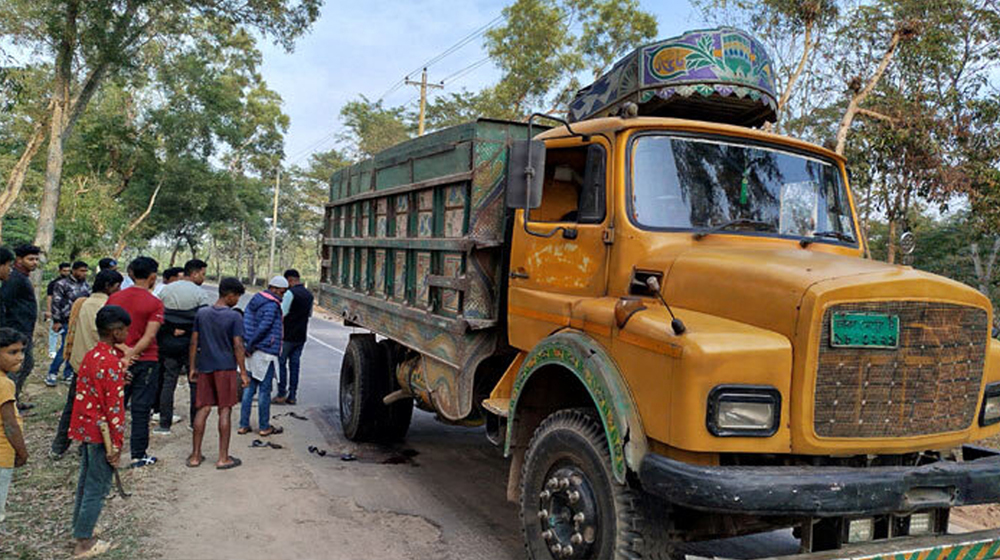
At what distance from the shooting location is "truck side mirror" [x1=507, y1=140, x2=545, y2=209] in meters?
3.69

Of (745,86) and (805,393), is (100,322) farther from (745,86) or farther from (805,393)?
(745,86)

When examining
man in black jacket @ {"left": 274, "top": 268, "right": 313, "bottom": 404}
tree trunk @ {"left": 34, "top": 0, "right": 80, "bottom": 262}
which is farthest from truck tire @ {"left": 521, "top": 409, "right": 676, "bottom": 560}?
tree trunk @ {"left": 34, "top": 0, "right": 80, "bottom": 262}

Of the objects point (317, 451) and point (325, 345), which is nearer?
point (317, 451)

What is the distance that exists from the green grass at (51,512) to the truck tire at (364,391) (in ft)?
6.49

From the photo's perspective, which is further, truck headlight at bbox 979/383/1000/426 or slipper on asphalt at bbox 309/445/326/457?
slipper on asphalt at bbox 309/445/326/457

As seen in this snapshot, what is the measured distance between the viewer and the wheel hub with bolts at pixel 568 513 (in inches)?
122

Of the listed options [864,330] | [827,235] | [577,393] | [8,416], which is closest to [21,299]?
[8,416]

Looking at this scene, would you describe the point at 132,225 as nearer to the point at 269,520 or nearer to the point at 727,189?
the point at 269,520

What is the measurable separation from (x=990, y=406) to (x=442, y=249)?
3355 millimetres

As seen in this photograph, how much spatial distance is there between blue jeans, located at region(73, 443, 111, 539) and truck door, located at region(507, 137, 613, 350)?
257cm

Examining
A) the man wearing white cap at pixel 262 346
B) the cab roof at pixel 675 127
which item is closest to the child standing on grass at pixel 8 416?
the man wearing white cap at pixel 262 346

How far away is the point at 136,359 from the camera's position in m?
5.69

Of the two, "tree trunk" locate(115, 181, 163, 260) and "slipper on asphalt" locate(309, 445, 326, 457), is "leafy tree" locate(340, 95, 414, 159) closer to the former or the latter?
"tree trunk" locate(115, 181, 163, 260)

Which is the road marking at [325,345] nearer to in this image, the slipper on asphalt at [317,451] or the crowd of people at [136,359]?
the crowd of people at [136,359]
